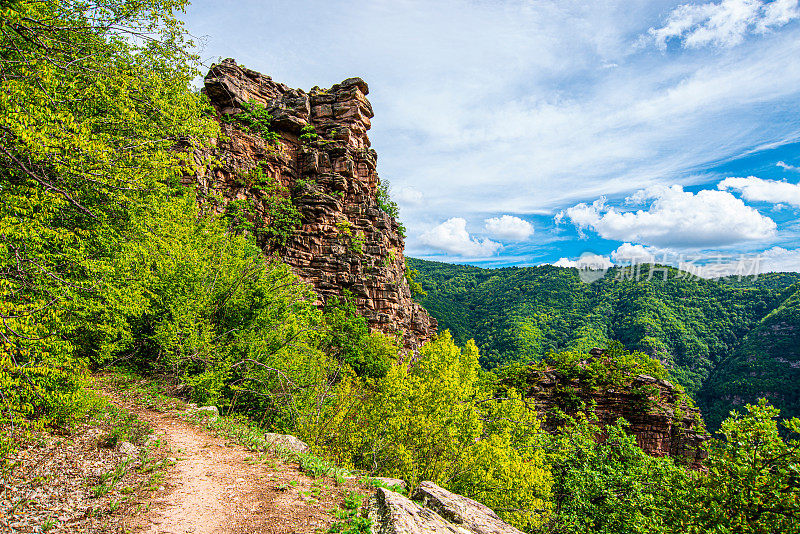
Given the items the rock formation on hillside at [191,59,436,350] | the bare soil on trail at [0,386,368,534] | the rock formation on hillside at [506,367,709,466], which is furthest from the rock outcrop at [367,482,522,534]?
the rock formation on hillside at [191,59,436,350]

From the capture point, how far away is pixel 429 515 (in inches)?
200

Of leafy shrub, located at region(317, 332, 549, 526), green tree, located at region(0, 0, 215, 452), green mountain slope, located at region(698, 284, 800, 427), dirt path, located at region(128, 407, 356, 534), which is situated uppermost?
green tree, located at region(0, 0, 215, 452)

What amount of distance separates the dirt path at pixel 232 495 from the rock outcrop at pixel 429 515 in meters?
0.91

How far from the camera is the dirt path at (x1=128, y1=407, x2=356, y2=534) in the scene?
5.02 m

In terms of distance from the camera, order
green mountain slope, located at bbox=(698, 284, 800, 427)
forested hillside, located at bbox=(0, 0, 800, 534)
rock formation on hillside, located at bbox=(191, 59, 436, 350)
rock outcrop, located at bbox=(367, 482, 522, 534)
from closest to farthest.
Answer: rock outcrop, located at bbox=(367, 482, 522, 534), forested hillside, located at bbox=(0, 0, 800, 534), rock formation on hillside, located at bbox=(191, 59, 436, 350), green mountain slope, located at bbox=(698, 284, 800, 427)

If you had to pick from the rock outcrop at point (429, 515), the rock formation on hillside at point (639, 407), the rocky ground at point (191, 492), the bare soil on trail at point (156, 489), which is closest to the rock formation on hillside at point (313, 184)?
the rock formation on hillside at point (639, 407)

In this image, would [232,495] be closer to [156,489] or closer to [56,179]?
[156,489]

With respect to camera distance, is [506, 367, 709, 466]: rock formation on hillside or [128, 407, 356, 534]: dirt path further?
[506, 367, 709, 466]: rock formation on hillside

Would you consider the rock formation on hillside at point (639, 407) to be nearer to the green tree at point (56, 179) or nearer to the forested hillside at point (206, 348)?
the forested hillside at point (206, 348)

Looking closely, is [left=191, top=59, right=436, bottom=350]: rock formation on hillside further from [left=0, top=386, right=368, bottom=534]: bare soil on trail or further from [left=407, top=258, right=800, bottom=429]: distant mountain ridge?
[left=407, top=258, right=800, bottom=429]: distant mountain ridge

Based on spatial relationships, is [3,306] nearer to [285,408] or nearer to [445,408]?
[285,408]

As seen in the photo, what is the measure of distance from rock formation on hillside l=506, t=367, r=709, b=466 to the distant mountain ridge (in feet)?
103

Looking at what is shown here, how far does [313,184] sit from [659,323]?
3083 inches

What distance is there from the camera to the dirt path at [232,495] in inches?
197
